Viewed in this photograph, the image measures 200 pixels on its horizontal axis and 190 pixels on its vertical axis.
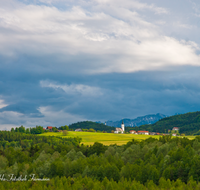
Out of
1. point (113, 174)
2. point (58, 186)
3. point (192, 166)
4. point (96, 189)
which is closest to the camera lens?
point (96, 189)

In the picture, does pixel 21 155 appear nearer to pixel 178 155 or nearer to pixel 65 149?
pixel 65 149

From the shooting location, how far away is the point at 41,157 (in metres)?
135

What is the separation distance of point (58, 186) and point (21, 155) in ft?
217

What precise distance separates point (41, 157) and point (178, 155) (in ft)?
225

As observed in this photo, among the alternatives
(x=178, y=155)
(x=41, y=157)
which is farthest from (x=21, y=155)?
(x=178, y=155)

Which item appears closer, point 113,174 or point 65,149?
point 113,174

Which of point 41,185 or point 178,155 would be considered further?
point 178,155

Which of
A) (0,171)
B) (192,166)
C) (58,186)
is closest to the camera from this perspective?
(58,186)

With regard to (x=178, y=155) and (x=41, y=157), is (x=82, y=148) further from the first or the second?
(x=178, y=155)

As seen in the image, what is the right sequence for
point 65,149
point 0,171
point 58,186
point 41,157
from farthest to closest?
point 65,149 < point 41,157 < point 0,171 < point 58,186

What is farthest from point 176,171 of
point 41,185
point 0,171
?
point 0,171

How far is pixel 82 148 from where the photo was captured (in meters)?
164

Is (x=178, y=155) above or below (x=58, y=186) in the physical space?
above

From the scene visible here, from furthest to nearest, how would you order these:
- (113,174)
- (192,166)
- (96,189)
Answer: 1. (113,174)
2. (192,166)
3. (96,189)
